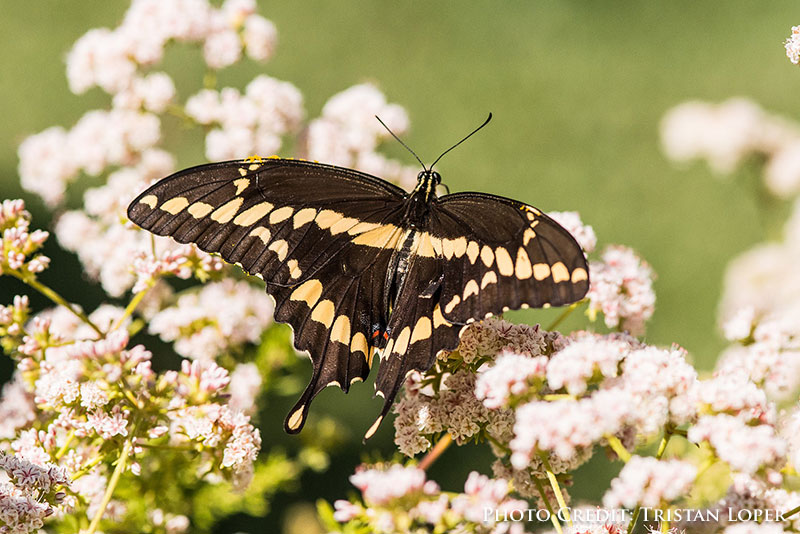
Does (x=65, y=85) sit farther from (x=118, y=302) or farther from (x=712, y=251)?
(x=712, y=251)

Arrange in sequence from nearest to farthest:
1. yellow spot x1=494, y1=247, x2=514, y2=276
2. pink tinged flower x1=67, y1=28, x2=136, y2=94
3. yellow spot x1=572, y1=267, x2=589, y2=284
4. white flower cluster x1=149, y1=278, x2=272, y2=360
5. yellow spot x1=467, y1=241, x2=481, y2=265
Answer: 1. yellow spot x1=572, y1=267, x2=589, y2=284
2. yellow spot x1=494, y1=247, x2=514, y2=276
3. yellow spot x1=467, y1=241, x2=481, y2=265
4. white flower cluster x1=149, y1=278, x2=272, y2=360
5. pink tinged flower x1=67, y1=28, x2=136, y2=94

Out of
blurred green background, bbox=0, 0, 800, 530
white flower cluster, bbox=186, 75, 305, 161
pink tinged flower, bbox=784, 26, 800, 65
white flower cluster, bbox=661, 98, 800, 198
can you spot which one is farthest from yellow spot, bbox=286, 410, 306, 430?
blurred green background, bbox=0, 0, 800, 530

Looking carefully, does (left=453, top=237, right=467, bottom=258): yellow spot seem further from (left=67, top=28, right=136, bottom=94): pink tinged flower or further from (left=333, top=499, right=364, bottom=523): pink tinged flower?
(left=67, top=28, right=136, bottom=94): pink tinged flower

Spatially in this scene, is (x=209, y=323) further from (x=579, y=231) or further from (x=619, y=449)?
(x=619, y=449)

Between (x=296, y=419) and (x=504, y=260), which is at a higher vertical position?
(x=504, y=260)

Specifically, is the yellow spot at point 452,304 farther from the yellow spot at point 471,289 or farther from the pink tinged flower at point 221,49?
the pink tinged flower at point 221,49

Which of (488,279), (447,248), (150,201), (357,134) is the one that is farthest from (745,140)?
(150,201)

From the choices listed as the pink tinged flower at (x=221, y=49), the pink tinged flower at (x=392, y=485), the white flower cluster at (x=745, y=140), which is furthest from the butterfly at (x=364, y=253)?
the white flower cluster at (x=745, y=140)
